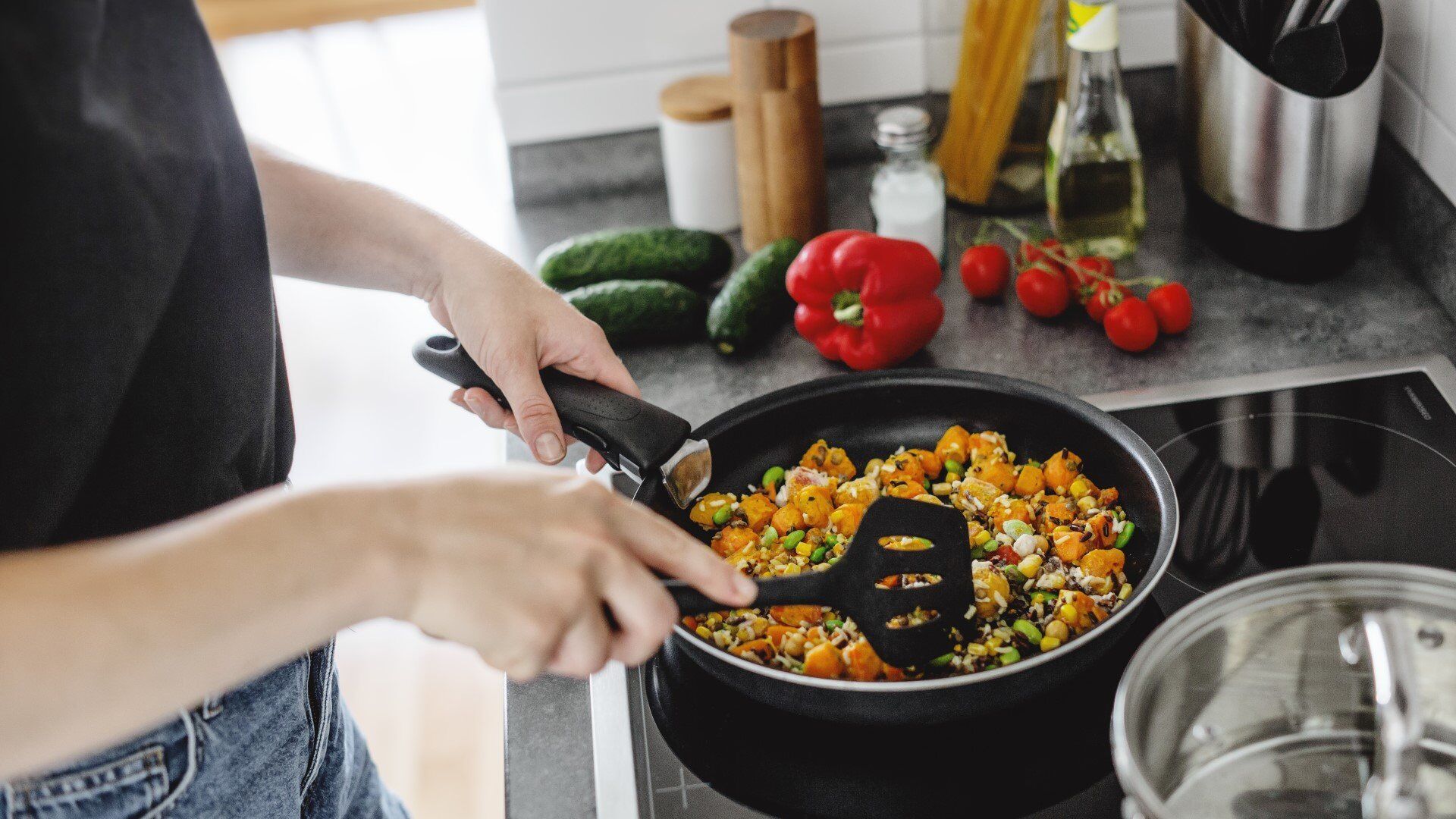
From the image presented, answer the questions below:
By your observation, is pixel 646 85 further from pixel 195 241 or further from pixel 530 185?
pixel 195 241

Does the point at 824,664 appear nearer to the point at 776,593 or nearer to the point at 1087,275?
the point at 776,593

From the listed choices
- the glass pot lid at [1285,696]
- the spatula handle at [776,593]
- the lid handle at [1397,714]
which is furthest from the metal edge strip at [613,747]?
the lid handle at [1397,714]

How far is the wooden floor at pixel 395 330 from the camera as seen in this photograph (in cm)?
202

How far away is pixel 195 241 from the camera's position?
0.81 meters

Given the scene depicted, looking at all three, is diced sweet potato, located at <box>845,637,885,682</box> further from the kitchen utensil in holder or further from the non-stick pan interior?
the kitchen utensil in holder

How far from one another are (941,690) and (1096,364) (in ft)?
1.87

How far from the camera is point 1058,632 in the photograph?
850 millimetres

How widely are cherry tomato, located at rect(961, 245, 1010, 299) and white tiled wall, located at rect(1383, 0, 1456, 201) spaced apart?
16.4 inches

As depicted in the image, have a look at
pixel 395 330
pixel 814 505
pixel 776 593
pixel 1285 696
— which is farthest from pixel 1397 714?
pixel 395 330

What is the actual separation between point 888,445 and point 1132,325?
11.3 inches

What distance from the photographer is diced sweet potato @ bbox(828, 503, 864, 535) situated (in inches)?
38.5

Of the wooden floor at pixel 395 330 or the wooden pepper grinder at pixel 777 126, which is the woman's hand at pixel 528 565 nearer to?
the wooden floor at pixel 395 330

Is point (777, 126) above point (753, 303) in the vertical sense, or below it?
above

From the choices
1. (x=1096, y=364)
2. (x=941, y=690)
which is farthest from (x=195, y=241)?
(x=1096, y=364)
